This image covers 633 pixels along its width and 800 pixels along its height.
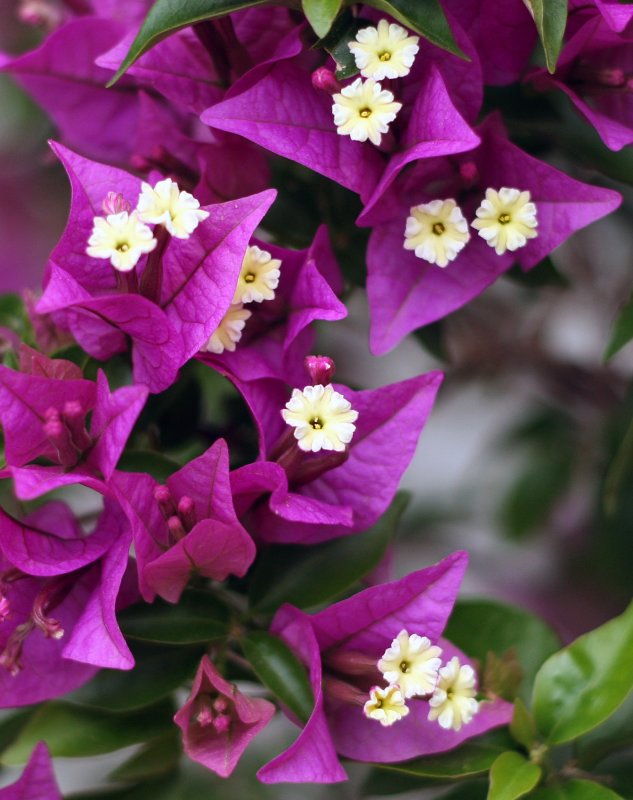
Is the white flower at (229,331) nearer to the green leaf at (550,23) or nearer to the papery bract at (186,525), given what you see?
the papery bract at (186,525)

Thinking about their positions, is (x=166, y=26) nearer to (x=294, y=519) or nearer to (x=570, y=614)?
(x=294, y=519)

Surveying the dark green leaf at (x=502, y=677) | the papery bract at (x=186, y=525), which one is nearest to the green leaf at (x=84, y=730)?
the papery bract at (x=186, y=525)

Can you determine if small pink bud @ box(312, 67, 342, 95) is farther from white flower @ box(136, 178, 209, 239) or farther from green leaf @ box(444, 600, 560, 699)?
green leaf @ box(444, 600, 560, 699)

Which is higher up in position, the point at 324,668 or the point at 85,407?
the point at 85,407

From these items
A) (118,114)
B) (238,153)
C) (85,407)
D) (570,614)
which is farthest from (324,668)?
(570,614)

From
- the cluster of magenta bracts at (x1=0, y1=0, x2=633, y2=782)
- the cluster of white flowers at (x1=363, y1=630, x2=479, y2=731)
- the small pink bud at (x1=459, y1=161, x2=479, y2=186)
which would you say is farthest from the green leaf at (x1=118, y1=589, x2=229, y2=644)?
the small pink bud at (x1=459, y1=161, x2=479, y2=186)
